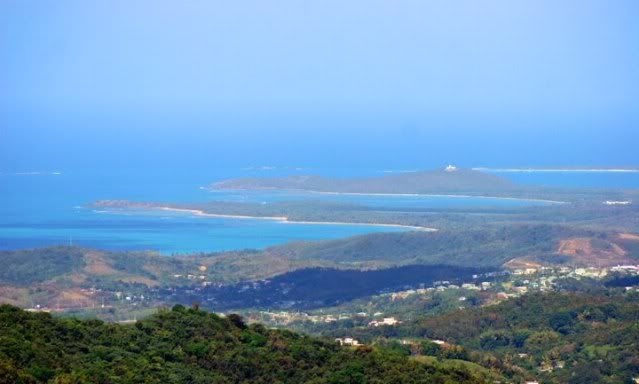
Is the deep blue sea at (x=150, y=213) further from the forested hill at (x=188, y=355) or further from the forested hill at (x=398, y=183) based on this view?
the forested hill at (x=188, y=355)

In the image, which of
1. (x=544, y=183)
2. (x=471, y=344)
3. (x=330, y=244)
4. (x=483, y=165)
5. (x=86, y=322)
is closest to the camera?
(x=86, y=322)

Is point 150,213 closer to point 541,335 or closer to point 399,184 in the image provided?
point 399,184

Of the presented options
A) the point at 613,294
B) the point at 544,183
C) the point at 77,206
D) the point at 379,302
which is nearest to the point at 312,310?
the point at 379,302

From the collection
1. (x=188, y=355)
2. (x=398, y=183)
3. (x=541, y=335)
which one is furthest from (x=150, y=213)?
(x=188, y=355)

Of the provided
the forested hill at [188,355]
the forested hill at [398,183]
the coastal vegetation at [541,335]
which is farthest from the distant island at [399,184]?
the forested hill at [188,355]

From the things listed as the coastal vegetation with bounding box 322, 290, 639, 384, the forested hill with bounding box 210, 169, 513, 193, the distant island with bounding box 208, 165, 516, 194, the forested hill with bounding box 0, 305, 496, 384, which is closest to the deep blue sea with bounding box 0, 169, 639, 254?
the distant island with bounding box 208, 165, 516, 194

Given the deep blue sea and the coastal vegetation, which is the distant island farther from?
the coastal vegetation

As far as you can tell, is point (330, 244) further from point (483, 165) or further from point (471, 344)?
point (483, 165)
